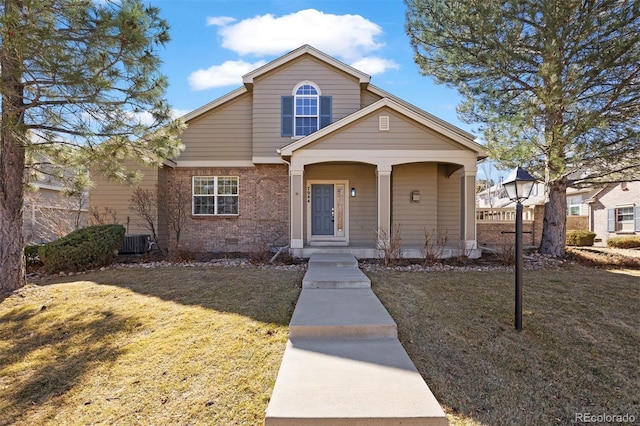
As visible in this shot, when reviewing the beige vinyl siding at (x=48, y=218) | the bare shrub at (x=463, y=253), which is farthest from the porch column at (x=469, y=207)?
the beige vinyl siding at (x=48, y=218)

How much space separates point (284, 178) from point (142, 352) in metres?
8.74

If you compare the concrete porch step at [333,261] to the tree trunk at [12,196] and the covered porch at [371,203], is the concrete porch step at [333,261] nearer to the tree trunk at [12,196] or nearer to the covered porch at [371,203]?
the covered porch at [371,203]

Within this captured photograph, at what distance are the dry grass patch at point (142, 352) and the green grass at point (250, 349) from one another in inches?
0.6

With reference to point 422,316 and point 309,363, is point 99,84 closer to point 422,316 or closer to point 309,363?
point 309,363

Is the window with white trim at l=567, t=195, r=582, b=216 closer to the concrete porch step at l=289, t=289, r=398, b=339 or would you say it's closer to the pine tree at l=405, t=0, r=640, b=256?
the pine tree at l=405, t=0, r=640, b=256

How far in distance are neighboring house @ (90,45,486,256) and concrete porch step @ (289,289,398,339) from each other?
5741mm

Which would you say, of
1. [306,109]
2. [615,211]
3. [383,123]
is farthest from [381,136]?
[615,211]

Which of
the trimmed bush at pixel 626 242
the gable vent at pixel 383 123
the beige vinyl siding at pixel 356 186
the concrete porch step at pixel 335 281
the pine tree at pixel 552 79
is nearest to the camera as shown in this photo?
the concrete porch step at pixel 335 281

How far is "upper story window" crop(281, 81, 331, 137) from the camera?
11852 mm

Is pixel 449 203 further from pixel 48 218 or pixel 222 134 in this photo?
pixel 48 218

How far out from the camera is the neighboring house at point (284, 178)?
455 inches

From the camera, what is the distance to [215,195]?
12211 mm

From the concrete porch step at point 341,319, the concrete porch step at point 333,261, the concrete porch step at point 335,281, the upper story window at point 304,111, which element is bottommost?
the concrete porch step at point 341,319

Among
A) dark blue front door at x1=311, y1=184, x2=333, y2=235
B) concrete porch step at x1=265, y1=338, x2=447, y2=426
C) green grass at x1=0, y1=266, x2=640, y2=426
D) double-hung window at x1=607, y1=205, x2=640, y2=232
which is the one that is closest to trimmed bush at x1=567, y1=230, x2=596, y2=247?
double-hung window at x1=607, y1=205, x2=640, y2=232
